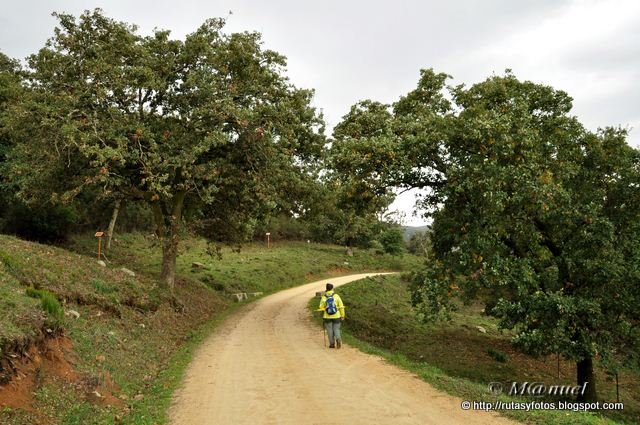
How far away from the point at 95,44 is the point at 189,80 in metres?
4.65

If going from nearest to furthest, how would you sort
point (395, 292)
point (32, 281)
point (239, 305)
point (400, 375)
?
point (400, 375)
point (32, 281)
point (239, 305)
point (395, 292)

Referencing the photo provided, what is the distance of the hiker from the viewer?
1424 cm

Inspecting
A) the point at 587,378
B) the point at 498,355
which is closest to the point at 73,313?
the point at 587,378

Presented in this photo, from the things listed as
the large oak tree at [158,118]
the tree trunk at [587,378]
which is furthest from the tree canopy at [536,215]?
the large oak tree at [158,118]

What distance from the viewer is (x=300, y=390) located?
31.4 feet

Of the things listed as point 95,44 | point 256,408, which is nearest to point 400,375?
point 256,408

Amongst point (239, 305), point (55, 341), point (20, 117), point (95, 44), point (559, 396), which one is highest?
point (95, 44)

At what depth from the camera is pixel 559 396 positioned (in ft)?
49.7

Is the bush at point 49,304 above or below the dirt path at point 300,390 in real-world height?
above

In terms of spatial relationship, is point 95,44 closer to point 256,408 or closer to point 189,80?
point 189,80

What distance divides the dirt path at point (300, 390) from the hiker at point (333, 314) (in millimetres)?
414

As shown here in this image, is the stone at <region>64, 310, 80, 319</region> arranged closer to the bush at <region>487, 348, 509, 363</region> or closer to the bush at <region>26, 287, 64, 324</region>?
the bush at <region>26, 287, 64, 324</region>

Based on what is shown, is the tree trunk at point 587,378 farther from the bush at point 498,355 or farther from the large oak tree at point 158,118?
the large oak tree at point 158,118

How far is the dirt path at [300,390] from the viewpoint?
8000mm
